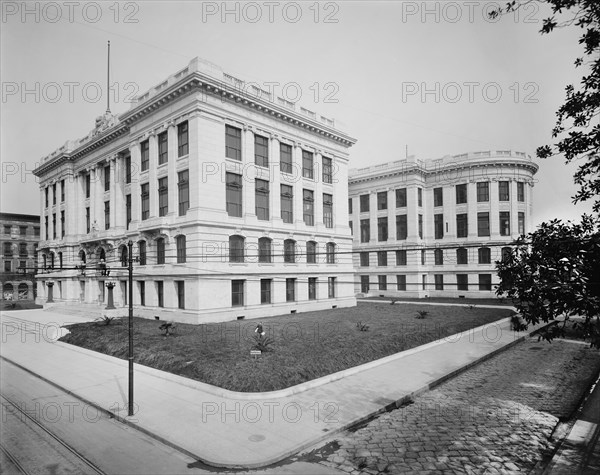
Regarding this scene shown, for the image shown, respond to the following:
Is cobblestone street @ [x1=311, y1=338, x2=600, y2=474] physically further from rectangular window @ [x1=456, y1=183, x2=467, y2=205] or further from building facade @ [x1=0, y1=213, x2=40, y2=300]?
building facade @ [x1=0, y1=213, x2=40, y2=300]

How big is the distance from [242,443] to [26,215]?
73.7 meters

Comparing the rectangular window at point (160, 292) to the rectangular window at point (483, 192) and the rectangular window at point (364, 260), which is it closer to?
the rectangular window at point (364, 260)

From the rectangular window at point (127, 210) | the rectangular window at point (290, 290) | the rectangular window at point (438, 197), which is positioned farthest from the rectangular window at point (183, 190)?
the rectangular window at point (438, 197)

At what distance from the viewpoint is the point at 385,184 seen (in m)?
55.6

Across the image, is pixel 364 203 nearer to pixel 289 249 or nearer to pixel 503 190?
pixel 503 190

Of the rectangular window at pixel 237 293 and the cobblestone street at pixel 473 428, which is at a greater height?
the rectangular window at pixel 237 293

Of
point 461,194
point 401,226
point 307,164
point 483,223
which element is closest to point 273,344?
point 307,164

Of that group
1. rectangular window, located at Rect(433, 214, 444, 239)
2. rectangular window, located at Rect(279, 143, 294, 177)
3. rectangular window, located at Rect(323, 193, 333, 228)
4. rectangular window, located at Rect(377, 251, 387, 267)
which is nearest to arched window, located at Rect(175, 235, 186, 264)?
rectangular window, located at Rect(279, 143, 294, 177)

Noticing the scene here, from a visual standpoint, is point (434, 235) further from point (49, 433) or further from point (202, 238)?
point (49, 433)

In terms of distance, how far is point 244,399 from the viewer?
1319 centimetres

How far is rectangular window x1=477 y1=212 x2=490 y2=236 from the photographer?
50719mm

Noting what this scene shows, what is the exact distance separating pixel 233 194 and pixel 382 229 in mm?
32135

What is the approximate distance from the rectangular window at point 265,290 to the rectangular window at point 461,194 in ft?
111

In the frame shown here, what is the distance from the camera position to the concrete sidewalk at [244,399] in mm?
9953
